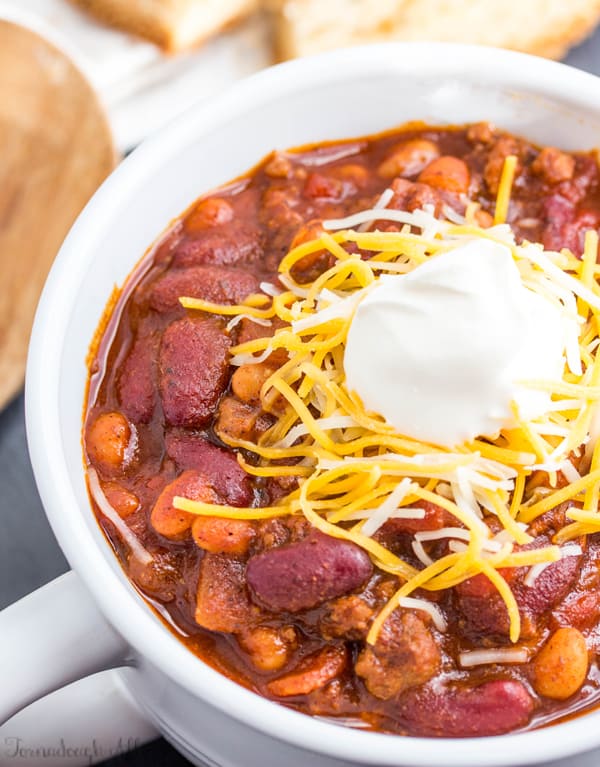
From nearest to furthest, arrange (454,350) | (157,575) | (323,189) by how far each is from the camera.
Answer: (454,350) < (157,575) < (323,189)

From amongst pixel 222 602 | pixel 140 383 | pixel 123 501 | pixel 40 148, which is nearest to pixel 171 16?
pixel 40 148

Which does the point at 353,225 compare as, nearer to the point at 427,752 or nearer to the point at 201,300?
the point at 201,300

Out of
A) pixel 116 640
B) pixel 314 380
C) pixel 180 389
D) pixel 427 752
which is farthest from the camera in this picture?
pixel 180 389

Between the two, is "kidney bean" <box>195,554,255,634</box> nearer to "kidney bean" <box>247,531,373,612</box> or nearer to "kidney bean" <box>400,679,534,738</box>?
"kidney bean" <box>247,531,373,612</box>

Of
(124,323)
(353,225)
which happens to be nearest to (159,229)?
(124,323)

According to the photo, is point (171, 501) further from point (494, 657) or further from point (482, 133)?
point (482, 133)

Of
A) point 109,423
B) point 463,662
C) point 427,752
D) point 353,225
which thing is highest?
point 353,225
